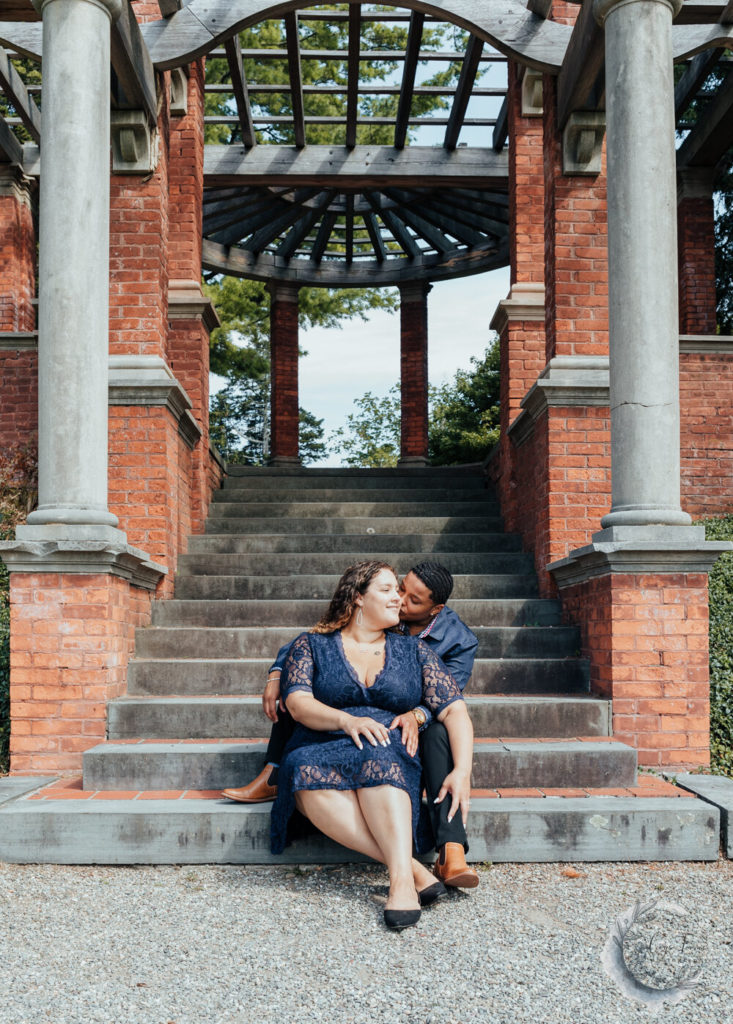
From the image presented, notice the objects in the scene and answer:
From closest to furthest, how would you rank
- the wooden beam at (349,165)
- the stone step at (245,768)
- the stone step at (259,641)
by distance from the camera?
the stone step at (245,768) < the stone step at (259,641) < the wooden beam at (349,165)

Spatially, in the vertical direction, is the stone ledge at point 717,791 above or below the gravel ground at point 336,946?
above

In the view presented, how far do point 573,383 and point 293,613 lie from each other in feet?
7.21

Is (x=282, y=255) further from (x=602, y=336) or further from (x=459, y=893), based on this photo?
(x=459, y=893)

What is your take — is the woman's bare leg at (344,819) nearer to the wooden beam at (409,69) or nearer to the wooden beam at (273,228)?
the wooden beam at (409,69)

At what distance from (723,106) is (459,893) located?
8959mm

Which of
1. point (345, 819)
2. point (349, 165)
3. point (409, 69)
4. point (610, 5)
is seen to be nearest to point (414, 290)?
point (349, 165)

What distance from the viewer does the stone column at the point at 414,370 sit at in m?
14.9

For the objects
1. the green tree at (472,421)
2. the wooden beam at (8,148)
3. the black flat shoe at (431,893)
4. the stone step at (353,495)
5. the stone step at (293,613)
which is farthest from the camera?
the green tree at (472,421)

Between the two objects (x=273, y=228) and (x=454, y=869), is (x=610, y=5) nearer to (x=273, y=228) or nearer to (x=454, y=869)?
(x=454, y=869)

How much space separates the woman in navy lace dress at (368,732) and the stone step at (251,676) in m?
1.48

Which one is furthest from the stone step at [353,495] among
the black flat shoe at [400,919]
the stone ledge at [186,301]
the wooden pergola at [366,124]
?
the black flat shoe at [400,919]

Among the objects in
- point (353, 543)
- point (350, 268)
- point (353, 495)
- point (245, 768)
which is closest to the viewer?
point (245, 768)

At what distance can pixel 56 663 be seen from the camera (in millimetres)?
4723

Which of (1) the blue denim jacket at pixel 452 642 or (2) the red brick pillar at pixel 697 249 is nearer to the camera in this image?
(1) the blue denim jacket at pixel 452 642
